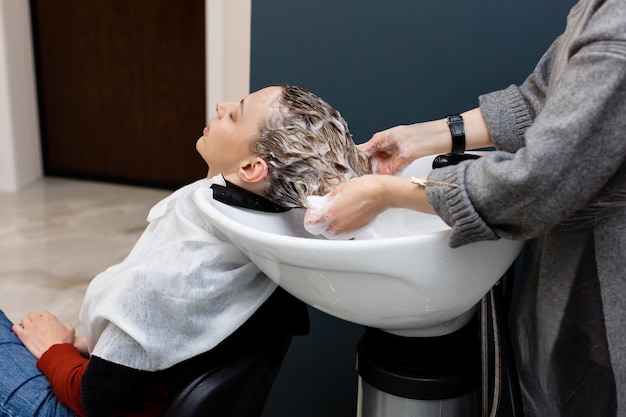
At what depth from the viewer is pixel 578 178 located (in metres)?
0.77

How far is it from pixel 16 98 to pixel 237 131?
2904mm

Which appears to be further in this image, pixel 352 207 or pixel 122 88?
pixel 122 88

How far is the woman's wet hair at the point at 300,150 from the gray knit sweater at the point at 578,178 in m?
0.26

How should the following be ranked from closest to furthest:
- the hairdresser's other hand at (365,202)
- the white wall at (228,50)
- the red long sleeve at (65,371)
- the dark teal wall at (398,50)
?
the hairdresser's other hand at (365,202)
the red long sleeve at (65,371)
the dark teal wall at (398,50)
the white wall at (228,50)

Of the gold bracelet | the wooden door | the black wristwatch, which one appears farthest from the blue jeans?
the wooden door

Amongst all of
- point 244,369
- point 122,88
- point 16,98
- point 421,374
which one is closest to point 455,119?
point 421,374

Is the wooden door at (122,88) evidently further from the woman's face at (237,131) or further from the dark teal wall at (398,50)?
the woman's face at (237,131)

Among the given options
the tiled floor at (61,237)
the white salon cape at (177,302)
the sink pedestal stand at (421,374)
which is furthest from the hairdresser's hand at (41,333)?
the tiled floor at (61,237)

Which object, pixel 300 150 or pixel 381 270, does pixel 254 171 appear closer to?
pixel 300 150

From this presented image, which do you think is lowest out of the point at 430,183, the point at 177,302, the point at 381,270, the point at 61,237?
the point at 61,237

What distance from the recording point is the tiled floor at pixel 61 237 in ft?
8.03

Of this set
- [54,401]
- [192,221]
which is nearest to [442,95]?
[192,221]

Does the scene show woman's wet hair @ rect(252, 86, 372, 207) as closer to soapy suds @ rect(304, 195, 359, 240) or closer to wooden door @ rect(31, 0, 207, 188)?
Answer: soapy suds @ rect(304, 195, 359, 240)

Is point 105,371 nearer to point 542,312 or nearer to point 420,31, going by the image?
point 542,312
